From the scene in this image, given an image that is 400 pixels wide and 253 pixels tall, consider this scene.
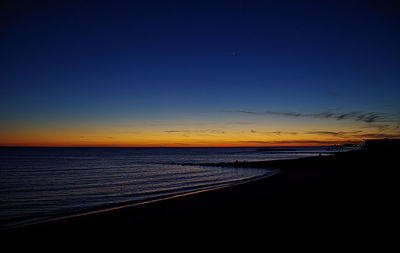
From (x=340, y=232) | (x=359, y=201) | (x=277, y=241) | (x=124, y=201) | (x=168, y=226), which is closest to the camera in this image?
(x=277, y=241)

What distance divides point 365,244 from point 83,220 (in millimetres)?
11334

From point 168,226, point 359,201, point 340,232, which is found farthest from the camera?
point 359,201

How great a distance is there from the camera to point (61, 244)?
24.9 ft

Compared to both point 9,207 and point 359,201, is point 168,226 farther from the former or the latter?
point 9,207

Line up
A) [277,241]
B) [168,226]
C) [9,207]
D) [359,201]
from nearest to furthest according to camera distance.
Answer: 1. [277,241]
2. [168,226]
3. [359,201]
4. [9,207]

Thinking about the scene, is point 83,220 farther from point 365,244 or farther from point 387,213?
point 387,213

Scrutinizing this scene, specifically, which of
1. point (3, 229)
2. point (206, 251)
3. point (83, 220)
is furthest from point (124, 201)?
point (206, 251)

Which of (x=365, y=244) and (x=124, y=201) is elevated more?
(x=365, y=244)

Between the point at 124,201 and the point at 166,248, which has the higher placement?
the point at 166,248

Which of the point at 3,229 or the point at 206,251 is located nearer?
the point at 206,251

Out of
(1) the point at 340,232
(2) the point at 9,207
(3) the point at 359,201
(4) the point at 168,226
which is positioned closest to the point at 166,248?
(4) the point at 168,226

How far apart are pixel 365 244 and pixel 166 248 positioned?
5993mm

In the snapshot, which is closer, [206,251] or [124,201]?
[206,251]

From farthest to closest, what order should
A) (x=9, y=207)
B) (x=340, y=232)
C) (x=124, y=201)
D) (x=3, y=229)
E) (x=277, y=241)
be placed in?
(x=124, y=201), (x=9, y=207), (x=3, y=229), (x=340, y=232), (x=277, y=241)
